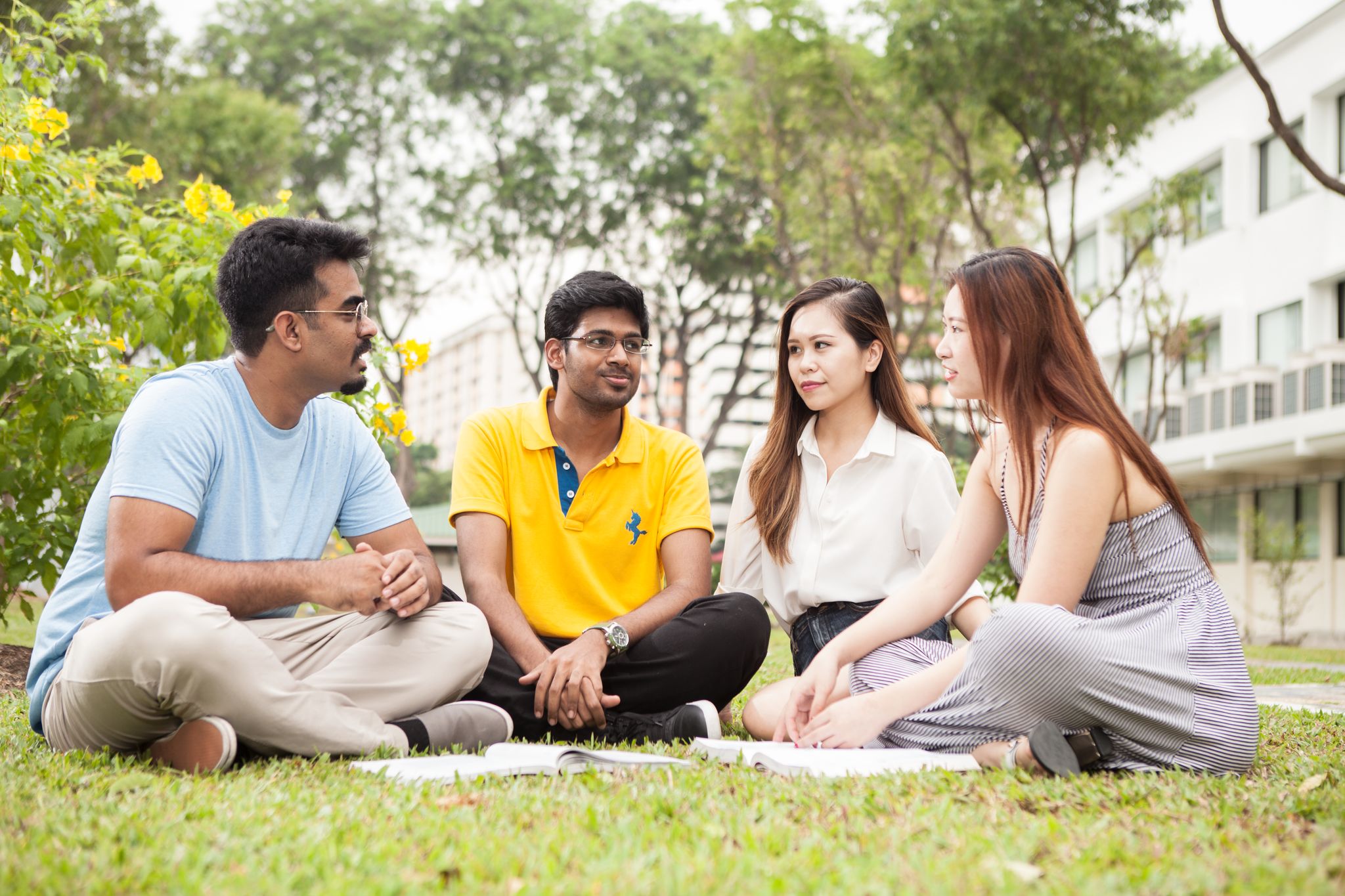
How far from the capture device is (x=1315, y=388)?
17.7 metres

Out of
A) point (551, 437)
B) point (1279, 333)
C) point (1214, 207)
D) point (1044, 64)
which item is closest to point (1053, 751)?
point (551, 437)

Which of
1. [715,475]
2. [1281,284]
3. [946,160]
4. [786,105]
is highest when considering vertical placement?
[786,105]

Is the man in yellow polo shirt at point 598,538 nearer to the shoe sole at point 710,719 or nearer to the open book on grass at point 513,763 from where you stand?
the shoe sole at point 710,719

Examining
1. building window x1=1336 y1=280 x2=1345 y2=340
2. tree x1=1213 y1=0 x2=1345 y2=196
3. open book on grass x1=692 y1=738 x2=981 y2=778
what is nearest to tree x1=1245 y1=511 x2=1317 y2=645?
building window x1=1336 y1=280 x2=1345 y2=340

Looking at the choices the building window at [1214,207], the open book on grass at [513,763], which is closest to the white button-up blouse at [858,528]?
the open book on grass at [513,763]

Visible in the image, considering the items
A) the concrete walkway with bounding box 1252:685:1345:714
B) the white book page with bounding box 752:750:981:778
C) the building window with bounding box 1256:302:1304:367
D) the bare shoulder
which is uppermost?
the building window with bounding box 1256:302:1304:367

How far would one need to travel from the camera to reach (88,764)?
3.04 m

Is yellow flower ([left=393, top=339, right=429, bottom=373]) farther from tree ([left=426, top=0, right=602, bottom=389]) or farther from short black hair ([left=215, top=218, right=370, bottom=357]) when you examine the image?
tree ([left=426, top=0, right=602, bottom=389])

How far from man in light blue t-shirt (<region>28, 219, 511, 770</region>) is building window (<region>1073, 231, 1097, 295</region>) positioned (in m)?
23.4

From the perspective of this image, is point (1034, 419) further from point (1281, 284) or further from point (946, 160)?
point (1281, 284)

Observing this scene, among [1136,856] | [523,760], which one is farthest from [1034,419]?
[523,760]

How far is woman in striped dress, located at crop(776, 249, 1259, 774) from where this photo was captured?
9.57 feet

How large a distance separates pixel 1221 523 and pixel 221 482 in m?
22.2

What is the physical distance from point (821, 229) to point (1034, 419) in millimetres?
14402
